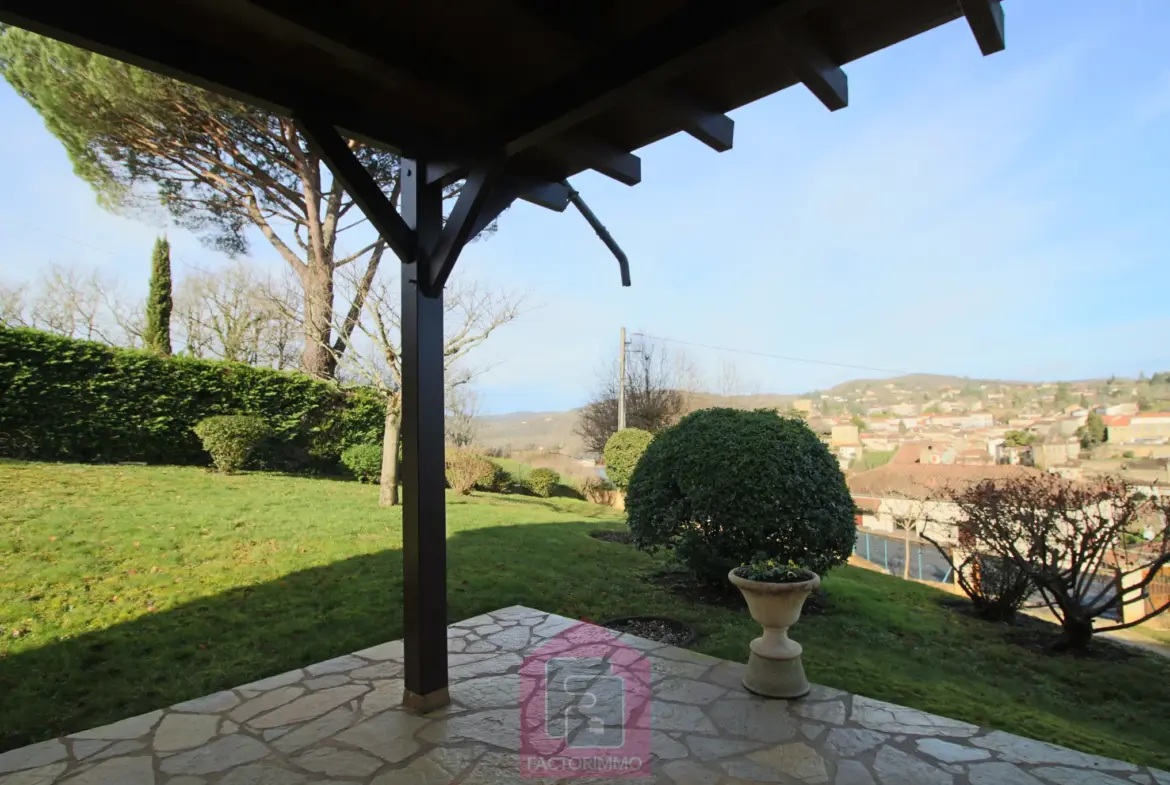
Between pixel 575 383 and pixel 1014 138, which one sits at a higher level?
pixel 1014 138

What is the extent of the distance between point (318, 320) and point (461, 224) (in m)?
7.19

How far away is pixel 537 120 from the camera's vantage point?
2348mm

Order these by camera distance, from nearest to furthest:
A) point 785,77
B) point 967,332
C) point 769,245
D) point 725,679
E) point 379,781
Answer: point 785,77, point 379,781, point 725,679, point 967,332, point 769,245

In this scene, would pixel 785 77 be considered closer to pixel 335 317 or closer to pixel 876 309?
pixel 335 317

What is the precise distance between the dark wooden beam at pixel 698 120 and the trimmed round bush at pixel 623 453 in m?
8.02

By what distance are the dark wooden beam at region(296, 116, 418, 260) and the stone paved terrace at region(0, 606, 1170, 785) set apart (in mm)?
2065

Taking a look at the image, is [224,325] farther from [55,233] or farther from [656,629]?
[656,629]

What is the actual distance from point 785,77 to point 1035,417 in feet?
29.6

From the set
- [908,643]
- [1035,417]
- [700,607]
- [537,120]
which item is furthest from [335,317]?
[1035,417]

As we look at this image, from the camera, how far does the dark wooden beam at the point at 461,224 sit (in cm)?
250

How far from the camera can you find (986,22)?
1.53 meters

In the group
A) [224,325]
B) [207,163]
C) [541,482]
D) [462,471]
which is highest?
[207,163]

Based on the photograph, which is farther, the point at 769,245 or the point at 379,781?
the point at 769,245

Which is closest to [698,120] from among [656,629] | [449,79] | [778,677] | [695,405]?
[449,79]
